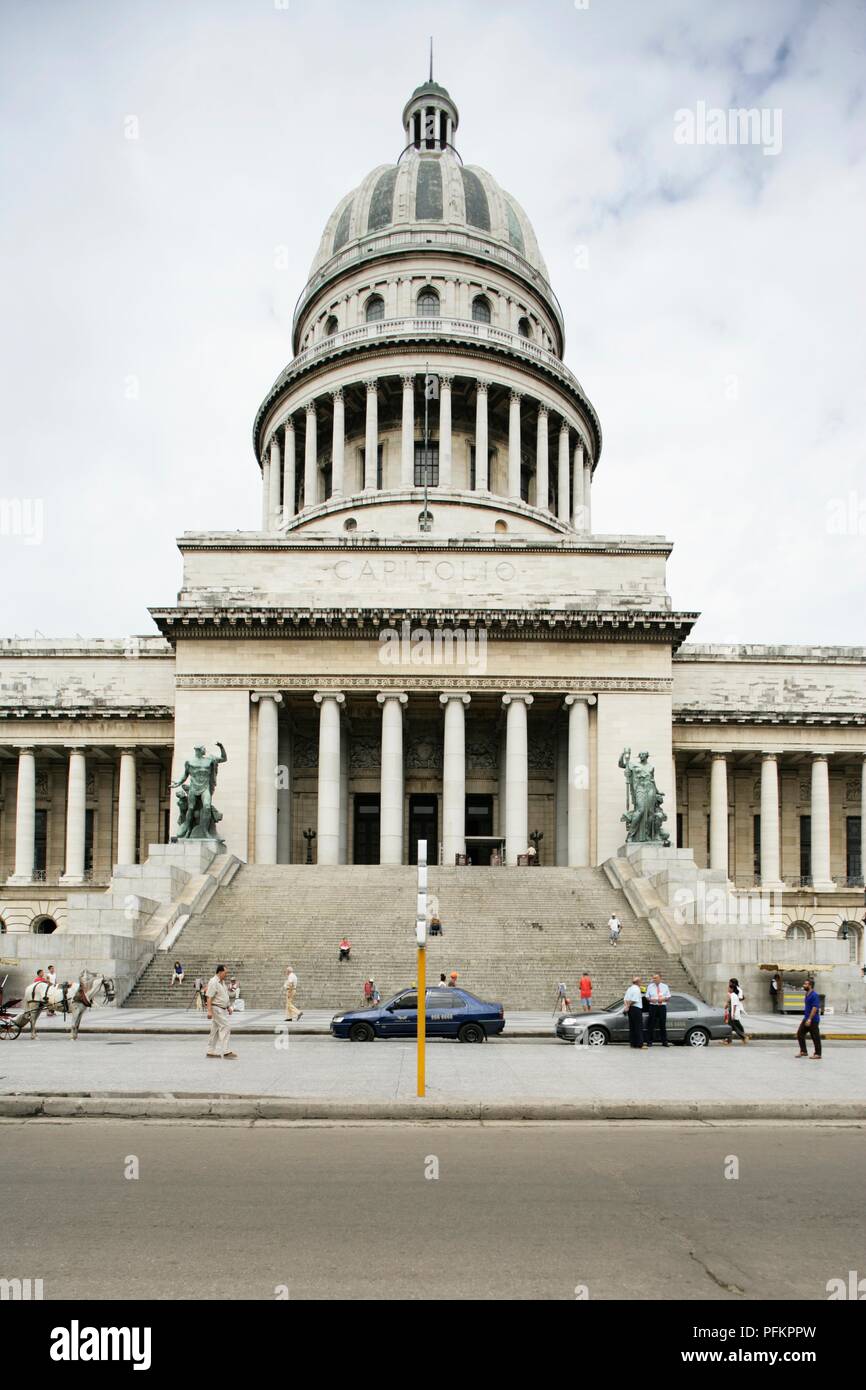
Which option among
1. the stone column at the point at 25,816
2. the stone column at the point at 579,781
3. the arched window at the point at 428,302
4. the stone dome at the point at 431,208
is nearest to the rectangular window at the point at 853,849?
the stone column at the point at 579,781

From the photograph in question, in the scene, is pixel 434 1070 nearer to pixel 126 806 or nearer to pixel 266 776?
pixel 266 776

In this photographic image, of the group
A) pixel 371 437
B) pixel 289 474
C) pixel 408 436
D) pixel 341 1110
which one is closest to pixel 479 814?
pixel 408 436

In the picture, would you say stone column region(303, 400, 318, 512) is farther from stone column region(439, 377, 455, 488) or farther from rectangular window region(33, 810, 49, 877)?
rectangular window region(33, 810, 49, 877)

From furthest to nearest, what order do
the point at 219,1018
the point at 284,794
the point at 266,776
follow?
the point at 284,794 → the point at 266,776 → the point at 219,1018

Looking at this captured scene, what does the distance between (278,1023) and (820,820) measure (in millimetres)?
37458

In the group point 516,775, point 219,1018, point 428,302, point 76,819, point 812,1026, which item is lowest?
point 812,1026

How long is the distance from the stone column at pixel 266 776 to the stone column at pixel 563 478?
89.2 ft

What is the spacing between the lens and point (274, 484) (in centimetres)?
7406

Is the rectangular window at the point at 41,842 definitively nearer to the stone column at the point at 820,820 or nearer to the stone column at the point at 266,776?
the stone column at the point at 266,776

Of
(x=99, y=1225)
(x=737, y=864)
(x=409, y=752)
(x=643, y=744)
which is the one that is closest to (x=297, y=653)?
(x=409, y=752)

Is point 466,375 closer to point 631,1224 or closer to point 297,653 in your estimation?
point 297,653

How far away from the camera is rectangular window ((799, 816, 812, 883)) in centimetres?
5875

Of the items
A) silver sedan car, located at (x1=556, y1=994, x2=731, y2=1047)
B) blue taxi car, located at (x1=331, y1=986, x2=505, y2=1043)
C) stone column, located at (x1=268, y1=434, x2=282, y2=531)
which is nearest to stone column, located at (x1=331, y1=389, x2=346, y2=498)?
stone column, located at (x1=268, y1=434, x2=282, y2=531)

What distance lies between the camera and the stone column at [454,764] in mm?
49781
